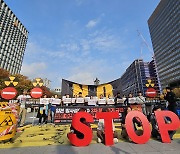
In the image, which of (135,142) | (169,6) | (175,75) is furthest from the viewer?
(169,6)

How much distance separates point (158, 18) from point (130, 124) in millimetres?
118789

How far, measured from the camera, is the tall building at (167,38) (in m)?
81.7

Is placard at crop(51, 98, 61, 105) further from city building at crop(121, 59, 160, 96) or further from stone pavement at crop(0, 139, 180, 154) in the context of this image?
city building at crop(121, 59, 160, 96)

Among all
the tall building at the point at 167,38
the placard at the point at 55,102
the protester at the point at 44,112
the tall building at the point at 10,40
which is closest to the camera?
the protester at the point at 44,112

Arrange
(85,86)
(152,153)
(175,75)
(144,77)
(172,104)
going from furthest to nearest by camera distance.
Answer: (144,77), (175,75), (85,86), (172,104), (152,153)

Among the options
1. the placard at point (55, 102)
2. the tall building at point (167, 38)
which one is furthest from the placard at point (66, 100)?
the tall building at point (167, 38)

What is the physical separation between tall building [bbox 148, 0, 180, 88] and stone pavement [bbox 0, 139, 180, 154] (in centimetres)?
8027

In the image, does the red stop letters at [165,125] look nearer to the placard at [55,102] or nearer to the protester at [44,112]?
the placard at [55,102]

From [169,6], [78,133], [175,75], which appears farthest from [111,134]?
[169,6]

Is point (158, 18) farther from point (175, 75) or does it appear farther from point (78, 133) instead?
point (78, 133)

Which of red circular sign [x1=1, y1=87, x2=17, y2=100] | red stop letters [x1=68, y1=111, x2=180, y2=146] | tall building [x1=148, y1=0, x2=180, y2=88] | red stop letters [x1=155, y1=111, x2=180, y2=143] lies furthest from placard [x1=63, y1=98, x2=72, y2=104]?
tall building [x1=148, y1=0, x2=180, y2=88]

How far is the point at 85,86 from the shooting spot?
12.3 metres

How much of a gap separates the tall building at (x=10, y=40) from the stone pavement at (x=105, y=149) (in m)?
58.0

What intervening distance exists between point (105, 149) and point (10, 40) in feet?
225
